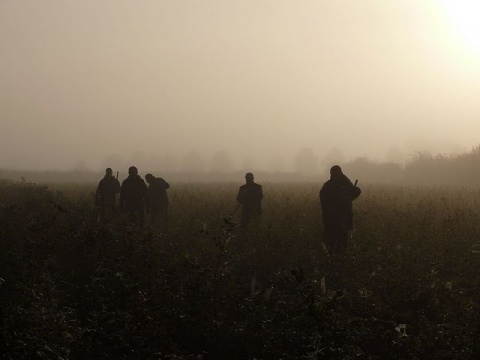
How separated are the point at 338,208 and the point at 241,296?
3.28m

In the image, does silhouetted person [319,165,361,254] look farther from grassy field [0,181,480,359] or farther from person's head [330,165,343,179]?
grassy field [0,181,480,359]

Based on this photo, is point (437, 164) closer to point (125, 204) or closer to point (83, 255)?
point (125, 204)

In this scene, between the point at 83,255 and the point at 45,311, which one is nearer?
the point at 45,311

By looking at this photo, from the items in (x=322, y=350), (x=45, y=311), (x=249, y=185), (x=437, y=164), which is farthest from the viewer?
(x=437, y=164)

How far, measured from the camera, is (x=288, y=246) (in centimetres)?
927

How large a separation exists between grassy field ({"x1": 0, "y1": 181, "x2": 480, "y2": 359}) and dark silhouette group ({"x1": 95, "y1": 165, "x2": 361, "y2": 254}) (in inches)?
22.9

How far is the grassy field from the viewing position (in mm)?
5230

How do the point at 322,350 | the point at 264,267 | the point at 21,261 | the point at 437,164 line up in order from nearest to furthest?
the point at 322,350, the point at 21,261, the point at 264,267, the point at 437,164

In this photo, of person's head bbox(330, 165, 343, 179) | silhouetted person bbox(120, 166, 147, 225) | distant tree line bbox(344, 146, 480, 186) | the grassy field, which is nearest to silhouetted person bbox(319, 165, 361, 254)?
person's head bbox(330, 165, 343, 179)

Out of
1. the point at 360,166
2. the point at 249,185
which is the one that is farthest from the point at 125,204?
the point at 360,166

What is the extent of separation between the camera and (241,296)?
23.8 ft

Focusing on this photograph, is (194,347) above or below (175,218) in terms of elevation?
below

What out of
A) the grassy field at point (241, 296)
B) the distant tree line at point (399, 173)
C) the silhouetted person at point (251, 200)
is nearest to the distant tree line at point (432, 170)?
the distant tree line at point (399, 173)

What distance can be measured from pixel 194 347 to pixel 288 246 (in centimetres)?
399
